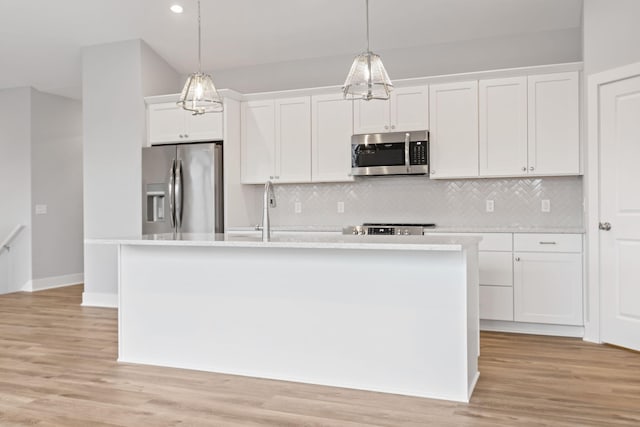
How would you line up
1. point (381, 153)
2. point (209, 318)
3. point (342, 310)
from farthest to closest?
point (381, 153) → point (209, 318) → point (342, 310)

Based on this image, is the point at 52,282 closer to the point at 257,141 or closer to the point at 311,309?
the point at 257,141

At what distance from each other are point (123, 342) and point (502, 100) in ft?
12.1

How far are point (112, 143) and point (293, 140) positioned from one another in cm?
202

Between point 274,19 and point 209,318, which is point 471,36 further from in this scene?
point 209,318

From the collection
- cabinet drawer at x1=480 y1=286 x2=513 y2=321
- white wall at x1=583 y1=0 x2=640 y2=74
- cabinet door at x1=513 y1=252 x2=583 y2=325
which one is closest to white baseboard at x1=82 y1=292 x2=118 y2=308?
cabinet drawer at x1=480 y1=286 x2=513 y2=321

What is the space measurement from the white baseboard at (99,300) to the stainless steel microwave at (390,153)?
116 inches

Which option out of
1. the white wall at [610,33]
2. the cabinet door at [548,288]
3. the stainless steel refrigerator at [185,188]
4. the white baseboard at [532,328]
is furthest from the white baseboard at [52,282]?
the white wall at [610,33]

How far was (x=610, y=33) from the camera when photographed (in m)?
4.17

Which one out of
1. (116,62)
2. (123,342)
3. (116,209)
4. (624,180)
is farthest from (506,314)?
(116,62)

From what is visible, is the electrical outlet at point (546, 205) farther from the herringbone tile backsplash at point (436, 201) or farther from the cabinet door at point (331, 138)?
the cabinet door at point (331, 138)

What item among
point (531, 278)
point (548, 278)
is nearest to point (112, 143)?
point (531, 278)

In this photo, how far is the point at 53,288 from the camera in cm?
734

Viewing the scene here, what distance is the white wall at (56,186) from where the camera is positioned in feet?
23.7

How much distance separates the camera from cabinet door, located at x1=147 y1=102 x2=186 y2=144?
577cm
